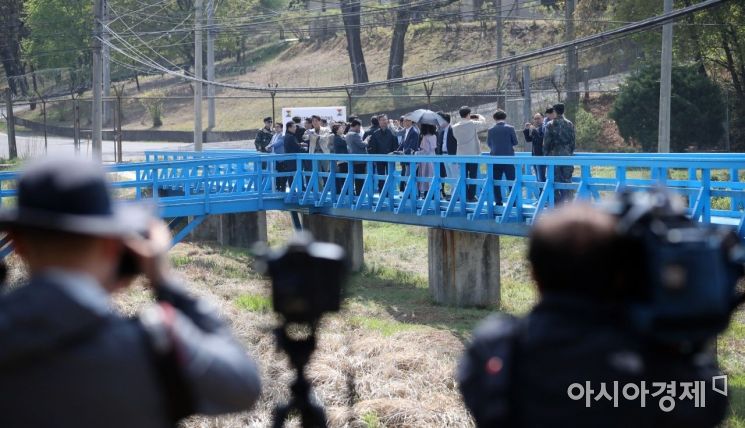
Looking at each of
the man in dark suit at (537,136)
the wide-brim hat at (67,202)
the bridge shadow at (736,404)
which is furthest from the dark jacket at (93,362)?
the man in dark suit at (537,136)

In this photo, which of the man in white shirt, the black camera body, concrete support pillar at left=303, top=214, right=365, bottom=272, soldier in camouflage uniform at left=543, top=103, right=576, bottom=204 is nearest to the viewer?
the black camera body

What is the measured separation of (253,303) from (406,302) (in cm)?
295

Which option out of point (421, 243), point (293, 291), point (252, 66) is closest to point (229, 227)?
point (421, 243)

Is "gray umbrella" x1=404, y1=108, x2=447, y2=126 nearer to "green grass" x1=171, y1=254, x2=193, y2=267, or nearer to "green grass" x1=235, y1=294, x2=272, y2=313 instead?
"green grass" x1=235, y1=294, x2=272, y2=313

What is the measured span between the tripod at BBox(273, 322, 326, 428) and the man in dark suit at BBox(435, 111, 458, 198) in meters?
12.8

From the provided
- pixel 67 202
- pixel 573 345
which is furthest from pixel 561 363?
pixel 67 202

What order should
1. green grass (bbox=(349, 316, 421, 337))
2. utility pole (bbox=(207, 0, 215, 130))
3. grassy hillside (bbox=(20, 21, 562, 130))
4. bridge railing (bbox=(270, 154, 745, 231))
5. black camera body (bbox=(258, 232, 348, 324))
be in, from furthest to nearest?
grassy hillside (bbox=(20, 21, 562, 130)), utility pole (bbox=(207, 0, 215, 130)), green grass (bbox=(349, 316, 421, 337)), bridge railing (bbox=(270, 154, 745, 231)), black camera body (bbox=(258, 232, 348, 324))

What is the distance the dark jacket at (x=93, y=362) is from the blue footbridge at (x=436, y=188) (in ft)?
29.5

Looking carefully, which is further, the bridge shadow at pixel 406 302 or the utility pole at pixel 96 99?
the utility pole at pixel 96 99

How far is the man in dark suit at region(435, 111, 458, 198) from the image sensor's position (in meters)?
15.6

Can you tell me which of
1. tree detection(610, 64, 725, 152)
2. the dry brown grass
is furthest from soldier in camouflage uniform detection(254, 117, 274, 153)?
tree detection(610, 64, 725, 152)

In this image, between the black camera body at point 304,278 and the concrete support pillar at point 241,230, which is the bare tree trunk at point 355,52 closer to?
the concrete support pillar at point 241,230

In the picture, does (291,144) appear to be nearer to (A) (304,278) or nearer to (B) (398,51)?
(A) (304,278)

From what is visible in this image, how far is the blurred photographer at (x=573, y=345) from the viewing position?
92.9 inches
